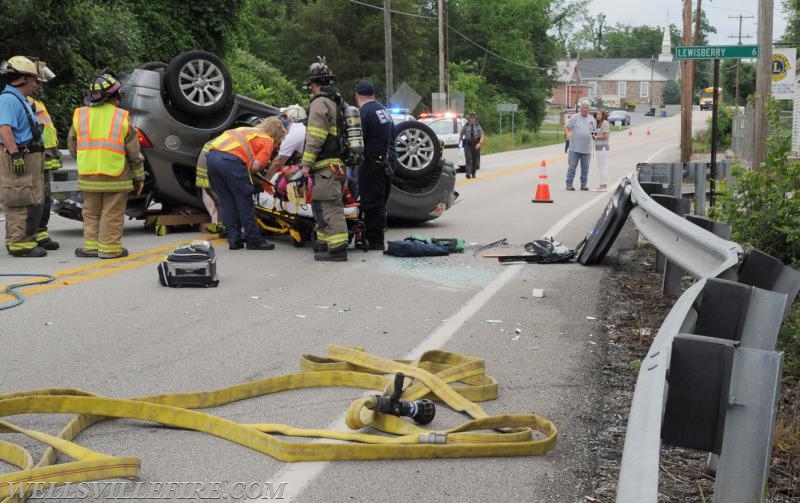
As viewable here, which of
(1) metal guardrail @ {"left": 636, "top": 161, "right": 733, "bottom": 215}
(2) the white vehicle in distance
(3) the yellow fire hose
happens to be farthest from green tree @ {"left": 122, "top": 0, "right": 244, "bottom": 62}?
(3) the yellow fire hose

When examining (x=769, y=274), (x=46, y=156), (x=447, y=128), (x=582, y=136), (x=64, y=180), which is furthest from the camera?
(x=447, y=128)

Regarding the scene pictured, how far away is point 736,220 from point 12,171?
23.9 feet

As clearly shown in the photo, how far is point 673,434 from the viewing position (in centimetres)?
347

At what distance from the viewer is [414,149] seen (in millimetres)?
13609

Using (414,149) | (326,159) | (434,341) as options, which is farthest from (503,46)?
(434,341)

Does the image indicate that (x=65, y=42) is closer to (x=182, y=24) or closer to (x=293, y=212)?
(x=182, y=24)

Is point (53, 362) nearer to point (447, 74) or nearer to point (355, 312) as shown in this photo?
point (355, 312)

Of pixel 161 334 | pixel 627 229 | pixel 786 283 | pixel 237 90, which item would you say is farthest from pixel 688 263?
pixel 237 90

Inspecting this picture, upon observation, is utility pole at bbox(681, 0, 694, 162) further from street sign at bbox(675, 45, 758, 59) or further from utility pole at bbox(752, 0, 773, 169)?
utility pole at bbox(752, 0, 773, 169)

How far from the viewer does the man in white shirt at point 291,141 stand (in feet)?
38.0

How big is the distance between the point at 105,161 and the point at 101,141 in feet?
0.74

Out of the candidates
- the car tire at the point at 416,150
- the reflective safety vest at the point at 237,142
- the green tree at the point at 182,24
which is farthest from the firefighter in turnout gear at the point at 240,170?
the green tree at the point at 182,24

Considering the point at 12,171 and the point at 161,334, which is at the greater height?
the point at 12,171

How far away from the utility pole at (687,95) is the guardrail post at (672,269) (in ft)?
77.3
